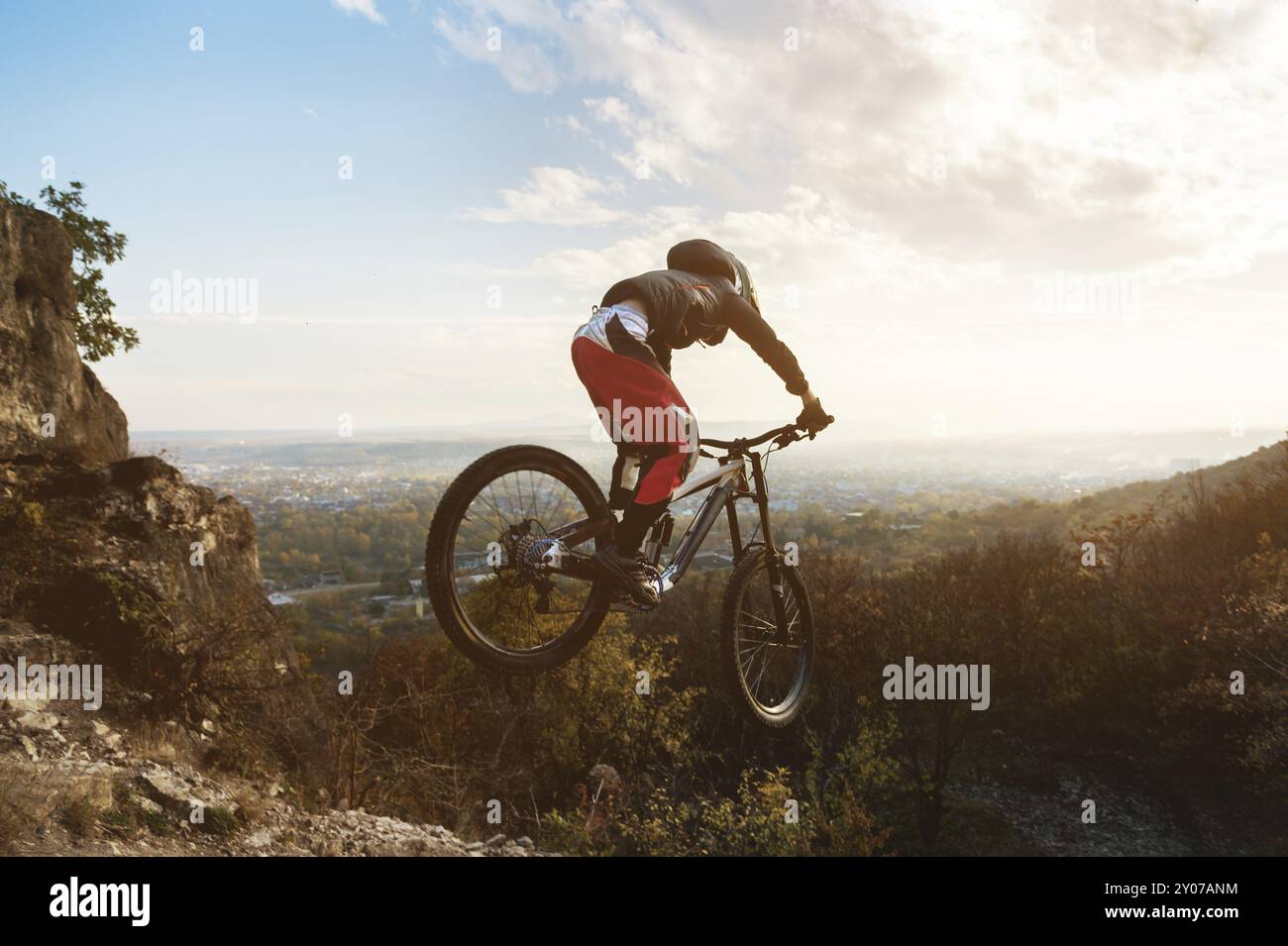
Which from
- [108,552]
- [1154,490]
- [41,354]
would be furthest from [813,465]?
[1154,490]

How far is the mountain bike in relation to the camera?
3.61 m

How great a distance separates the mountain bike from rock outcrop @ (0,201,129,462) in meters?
14.7

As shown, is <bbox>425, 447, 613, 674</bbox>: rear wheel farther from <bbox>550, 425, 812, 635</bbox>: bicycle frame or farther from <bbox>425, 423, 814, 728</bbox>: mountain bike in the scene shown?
<bbox>550, 425, 812, 635</bbox>: bicycle frame

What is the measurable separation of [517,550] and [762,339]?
201 cm

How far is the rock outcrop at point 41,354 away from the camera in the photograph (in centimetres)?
1454

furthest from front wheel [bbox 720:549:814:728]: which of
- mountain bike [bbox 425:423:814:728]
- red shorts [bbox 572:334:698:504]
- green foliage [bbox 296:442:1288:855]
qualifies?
green foliage [bbox 296:442:1288:855]

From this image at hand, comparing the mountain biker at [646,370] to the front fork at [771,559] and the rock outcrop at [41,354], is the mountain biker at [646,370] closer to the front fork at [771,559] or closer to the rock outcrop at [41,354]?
the front fork at [771,559]

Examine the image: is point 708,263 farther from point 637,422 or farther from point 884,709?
point 884,709

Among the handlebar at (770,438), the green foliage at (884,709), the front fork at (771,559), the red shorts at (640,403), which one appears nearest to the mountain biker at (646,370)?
the red shorts at (640,403)

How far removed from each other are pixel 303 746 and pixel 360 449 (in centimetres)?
5246

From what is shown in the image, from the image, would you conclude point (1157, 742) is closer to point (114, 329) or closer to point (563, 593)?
point (563, 593)

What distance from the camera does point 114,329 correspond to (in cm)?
2003

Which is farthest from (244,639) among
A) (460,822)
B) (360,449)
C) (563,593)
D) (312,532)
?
(360,449)

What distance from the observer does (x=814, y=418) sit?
15.7ft
